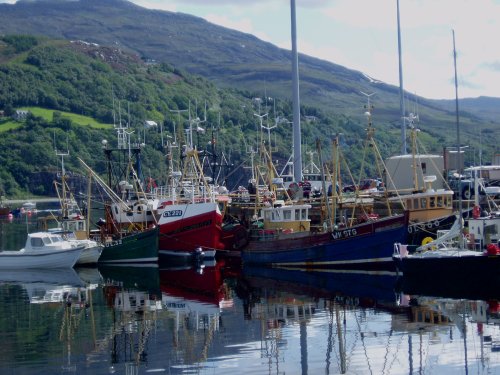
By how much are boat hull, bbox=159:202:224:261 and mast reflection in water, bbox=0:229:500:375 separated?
735 cm

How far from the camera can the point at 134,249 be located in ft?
194

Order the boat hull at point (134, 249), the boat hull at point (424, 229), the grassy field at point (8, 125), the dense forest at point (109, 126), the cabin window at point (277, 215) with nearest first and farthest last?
the boat hull at point (424, 229)
the boat hull at point (134, 249)
the cabin window at point (277, 215)
the dense forest at point (109, 126)
the grassy field at point (8, 125)

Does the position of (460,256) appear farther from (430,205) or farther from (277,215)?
(277,215)

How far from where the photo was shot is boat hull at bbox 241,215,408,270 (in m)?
49.9

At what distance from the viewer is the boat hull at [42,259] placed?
57719mm

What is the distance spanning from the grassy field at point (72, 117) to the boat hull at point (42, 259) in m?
110

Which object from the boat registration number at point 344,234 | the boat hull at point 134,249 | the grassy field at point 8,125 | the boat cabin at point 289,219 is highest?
the grassy field at point 8,125

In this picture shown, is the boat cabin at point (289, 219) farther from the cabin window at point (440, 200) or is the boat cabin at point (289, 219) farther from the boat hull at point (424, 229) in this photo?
the cabin window at point (440, 200)

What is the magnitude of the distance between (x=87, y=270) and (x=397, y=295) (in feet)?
71.4

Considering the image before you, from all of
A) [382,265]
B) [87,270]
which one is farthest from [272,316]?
[87,270]

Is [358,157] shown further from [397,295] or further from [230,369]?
[230,369]

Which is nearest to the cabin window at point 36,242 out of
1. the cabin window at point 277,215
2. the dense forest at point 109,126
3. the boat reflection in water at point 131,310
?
the boat reflection in water at point 131,310

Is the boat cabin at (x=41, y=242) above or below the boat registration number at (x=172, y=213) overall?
below

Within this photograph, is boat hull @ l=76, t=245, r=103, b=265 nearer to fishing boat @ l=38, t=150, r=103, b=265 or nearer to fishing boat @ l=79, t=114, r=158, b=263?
fishing boat @ l=38, t=150, r=103, b=265
